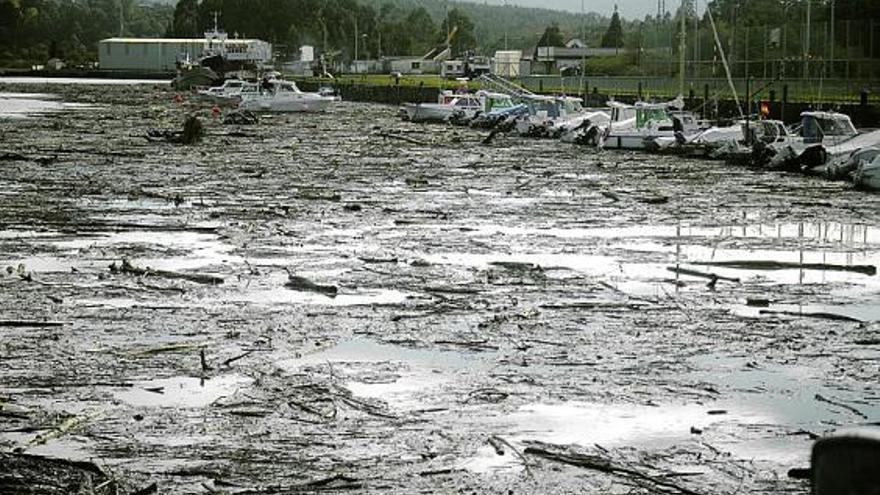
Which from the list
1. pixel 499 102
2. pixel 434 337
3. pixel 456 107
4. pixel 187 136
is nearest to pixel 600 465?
pixel 434 337

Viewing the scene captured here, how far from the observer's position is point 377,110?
104 m

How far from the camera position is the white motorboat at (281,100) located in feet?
300

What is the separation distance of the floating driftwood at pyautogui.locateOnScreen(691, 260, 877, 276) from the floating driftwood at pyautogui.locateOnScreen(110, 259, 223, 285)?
7.54 metres

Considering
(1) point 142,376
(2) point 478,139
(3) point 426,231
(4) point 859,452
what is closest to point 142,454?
(1) point 142,376

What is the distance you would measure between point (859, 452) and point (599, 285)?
16.3m

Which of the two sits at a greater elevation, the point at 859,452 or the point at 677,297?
the point at 859,452

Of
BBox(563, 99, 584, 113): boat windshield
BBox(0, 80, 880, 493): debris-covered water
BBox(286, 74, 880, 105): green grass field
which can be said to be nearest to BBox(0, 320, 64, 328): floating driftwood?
BBox(0, 80, 880, 493): debris-covered water

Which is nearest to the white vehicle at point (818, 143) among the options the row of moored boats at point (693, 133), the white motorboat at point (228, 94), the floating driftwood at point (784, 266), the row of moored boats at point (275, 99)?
the row of moored boats at point (693, 133)

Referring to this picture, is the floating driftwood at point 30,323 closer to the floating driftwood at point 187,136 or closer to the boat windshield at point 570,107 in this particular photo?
the floating driftwood at point 187,136

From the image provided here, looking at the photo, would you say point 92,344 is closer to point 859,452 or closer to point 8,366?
point 8,366

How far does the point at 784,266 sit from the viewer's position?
22.2 m

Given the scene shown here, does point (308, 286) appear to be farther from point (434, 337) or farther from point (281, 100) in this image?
point (281, 100)

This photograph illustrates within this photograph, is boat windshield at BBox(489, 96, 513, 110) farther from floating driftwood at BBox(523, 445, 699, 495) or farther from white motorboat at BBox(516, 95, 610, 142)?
floating driftwood at BBox(523, 445, 699, 495)

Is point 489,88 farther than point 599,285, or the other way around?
point 489,88
